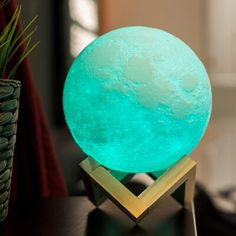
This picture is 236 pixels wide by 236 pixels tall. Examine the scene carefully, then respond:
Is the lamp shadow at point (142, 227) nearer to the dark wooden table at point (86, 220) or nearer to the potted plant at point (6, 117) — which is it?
the dark wooden table at point (86, 220)

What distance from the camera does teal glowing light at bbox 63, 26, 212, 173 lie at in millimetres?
730

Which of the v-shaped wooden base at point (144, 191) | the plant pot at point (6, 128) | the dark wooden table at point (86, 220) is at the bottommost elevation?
Answer: the dark wooden table at point (86, 220)

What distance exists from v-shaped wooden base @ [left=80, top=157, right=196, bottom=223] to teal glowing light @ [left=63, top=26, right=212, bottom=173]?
57 mm

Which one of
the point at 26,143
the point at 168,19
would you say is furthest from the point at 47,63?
the point at 168,19

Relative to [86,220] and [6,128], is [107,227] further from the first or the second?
[6,128]

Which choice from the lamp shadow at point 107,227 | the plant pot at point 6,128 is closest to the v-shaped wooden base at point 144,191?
the lamp shadow at point 107,227

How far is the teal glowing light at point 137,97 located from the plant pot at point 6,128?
0.09 meters

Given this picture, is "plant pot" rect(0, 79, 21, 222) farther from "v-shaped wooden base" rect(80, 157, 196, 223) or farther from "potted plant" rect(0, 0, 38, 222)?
"v-shaped wooden base" rect(80, 157, 196, 223)

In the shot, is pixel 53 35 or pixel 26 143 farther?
pixel 53 35

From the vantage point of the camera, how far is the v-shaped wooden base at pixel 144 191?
81 cm

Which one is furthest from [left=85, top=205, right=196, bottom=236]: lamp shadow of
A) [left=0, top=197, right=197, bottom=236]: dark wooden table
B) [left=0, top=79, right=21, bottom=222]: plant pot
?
[left=0, top=79, right=21, bottom=222]: plant pot

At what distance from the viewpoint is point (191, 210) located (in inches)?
35.0

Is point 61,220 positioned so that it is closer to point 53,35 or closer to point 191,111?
point 191,111

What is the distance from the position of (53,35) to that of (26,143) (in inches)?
30.8
